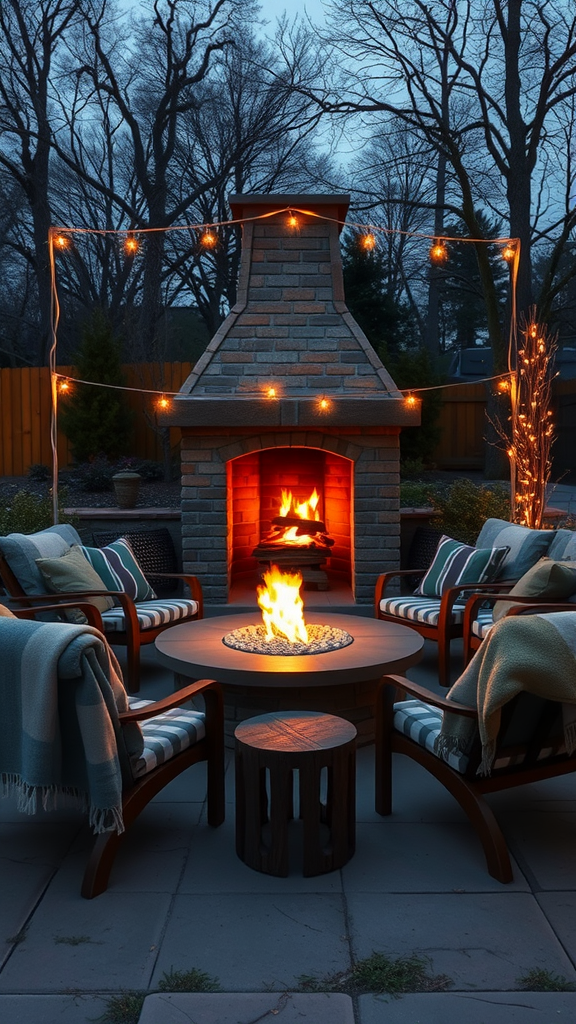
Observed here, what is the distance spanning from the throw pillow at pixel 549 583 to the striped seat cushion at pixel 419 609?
575 mm

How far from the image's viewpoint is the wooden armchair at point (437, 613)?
14.9 feet

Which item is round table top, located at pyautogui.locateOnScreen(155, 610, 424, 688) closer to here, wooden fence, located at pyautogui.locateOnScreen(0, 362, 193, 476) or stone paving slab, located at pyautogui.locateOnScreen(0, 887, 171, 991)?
stone paving slab, located at pyautogui.locateOnScreen(0, 887, 171, 991)

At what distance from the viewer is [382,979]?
6.58ft

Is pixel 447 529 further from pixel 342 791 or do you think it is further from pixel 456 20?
pixel 456 20

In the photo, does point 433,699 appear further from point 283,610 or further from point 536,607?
point 283,610

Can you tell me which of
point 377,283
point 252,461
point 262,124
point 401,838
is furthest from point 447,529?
point 262,124

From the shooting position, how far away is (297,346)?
607 cm

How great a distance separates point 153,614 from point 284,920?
2.58 metres

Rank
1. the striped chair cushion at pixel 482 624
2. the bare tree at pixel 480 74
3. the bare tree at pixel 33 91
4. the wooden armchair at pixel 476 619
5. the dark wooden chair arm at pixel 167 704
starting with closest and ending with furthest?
1. the dark wooden chair arm at pixel 167 704
2. the wooden armchair at pixel 476 619
3. the striped chair cushion at pixel 482 624
4. the bare tree at pixel 480 74
5. the bare tree at pixel 33 91

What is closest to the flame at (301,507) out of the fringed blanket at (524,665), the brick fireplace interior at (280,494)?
the brick fireplace interior at (280,494)

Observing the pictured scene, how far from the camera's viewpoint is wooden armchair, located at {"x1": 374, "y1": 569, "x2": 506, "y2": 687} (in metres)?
4.54

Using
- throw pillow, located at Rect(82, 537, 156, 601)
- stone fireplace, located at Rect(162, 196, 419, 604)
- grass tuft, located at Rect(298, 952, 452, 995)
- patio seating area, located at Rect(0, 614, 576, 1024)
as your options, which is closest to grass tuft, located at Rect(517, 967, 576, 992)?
patio seating area, located at Rect(0, 614, 576, 1024)

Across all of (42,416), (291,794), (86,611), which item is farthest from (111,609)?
(42,416)

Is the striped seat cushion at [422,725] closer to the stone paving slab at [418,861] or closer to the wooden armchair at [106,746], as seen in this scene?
the stone paving slab at [418,861]
